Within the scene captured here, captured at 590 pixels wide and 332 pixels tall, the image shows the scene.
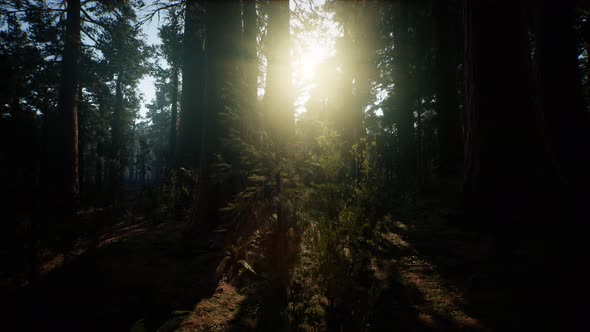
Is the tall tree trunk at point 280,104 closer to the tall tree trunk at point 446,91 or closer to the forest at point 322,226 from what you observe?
the forest at point 322,226

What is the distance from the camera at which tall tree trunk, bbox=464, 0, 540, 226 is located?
3338 mm

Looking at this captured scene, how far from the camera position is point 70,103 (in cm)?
912

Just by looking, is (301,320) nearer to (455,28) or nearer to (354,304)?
(354,304)

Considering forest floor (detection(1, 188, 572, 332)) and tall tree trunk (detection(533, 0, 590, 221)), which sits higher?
tall tree trunk (detection(533, 0, 590, 221))

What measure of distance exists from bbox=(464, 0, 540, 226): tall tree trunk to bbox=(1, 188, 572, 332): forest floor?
27.5 inches

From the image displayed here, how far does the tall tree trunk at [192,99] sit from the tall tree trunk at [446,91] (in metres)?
9.41

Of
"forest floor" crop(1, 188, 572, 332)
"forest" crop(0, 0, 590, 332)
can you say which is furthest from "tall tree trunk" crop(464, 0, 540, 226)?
"forest floor" crop(1, 188, 572, 332)

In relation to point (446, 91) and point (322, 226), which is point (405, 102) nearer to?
point (446, 91)

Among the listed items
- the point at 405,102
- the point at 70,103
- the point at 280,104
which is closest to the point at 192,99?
the point at 70,103

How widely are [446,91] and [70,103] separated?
14.5 m

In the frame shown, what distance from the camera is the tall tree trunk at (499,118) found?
3.34m

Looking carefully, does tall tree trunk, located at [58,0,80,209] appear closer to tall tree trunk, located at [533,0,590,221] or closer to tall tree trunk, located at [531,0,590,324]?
tall tree trunk, located at [531,0,590,324]

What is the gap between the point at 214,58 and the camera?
4.98 m

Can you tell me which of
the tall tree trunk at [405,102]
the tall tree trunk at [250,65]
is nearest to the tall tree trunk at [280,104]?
the tall tree trunk at [250,65]
